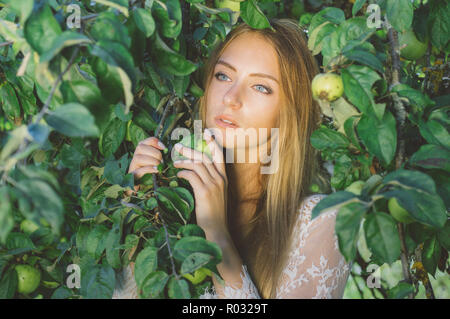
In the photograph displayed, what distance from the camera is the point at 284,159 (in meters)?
1.53

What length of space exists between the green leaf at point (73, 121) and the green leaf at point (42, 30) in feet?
0.39

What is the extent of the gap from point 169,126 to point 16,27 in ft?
1.70

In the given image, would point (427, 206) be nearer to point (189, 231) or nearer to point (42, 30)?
point (189, 231)

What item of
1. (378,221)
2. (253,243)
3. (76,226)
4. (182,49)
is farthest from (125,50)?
(253,243)

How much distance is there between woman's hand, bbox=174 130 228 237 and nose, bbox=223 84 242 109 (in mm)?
116

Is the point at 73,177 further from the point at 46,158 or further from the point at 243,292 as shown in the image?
the point at 243,292

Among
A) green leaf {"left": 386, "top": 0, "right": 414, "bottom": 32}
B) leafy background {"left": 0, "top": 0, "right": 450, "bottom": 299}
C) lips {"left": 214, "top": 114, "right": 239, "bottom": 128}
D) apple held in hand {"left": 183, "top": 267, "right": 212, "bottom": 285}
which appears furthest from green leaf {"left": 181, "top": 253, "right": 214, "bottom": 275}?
green leaf {"left": 386, "top": 0, "right": 414, "bottom": 32}

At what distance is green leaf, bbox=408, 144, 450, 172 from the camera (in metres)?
0.85

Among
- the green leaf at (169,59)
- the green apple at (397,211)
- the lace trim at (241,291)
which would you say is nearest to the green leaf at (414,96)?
the green apple at (397,211)

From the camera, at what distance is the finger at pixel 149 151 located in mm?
1147

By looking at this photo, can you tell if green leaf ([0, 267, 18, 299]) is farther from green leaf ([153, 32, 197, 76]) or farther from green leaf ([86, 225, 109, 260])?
green leaf ([153, 32, 197, 76])

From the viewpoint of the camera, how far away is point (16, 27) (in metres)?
0.80

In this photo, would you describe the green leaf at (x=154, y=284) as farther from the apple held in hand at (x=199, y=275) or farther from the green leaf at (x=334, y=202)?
the green leaf at (x=334, y=202)

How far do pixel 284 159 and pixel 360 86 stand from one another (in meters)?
0.70
